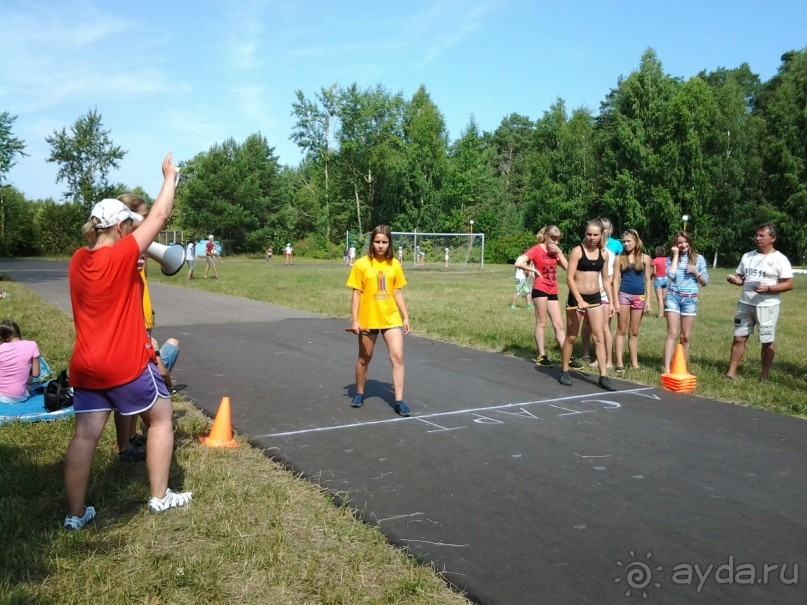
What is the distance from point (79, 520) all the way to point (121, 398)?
74 centimetres

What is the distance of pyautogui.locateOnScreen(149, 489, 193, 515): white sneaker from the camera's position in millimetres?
A: 4176

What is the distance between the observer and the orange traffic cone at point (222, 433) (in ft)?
18.4

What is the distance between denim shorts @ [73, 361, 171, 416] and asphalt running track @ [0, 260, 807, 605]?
0.84 m

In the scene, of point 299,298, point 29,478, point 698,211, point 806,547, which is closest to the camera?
point 806,547

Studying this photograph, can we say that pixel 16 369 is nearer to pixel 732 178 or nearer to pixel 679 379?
pixel 679 379

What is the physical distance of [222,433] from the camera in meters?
5.68

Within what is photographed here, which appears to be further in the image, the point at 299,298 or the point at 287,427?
the point at 299,298

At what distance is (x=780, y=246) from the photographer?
56656 millimetres

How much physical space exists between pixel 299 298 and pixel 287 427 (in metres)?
14.0

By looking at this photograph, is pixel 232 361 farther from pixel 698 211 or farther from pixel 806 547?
pixel 698 211

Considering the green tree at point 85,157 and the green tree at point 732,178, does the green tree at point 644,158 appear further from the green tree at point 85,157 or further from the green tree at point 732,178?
the green tree at point 85,157

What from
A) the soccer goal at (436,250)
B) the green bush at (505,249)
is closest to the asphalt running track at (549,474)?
the soccer goal at (436,250)

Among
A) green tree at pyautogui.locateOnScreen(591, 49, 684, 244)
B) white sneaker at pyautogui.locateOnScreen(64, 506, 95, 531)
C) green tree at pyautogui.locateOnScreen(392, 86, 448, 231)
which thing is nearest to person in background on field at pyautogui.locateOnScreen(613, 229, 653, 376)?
white sneaker at pyautogui.locateOnScreen(64, 506, 95, 531)

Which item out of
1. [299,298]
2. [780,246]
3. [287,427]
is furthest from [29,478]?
[780,246]
